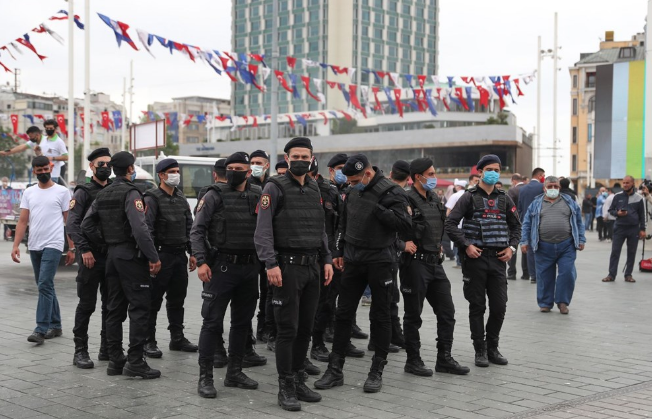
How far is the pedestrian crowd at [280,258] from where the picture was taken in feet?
20.7

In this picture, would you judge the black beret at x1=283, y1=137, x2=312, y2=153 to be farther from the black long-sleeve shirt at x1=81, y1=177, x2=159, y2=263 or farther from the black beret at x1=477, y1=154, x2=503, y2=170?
the black beret at x1=477, y1=154, x2=503, y2=170

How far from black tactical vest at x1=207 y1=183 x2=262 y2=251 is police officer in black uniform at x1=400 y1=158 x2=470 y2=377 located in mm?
1445

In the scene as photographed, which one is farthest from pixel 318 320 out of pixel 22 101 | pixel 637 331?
pixel 22 101

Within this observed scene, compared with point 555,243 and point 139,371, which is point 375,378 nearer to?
point 139,371

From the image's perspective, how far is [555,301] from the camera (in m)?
11.4

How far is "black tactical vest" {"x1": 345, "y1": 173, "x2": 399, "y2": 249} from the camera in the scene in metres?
6.75

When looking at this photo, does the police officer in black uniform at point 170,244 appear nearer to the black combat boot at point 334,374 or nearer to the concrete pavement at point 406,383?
Answer: the concrete pavement at point 406,383

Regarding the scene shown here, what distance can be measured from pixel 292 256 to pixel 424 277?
66.5 inches

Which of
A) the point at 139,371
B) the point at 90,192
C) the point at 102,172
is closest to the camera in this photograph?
the point at 139,371

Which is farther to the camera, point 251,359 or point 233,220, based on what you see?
point 251,359

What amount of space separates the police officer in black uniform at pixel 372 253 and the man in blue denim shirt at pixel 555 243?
16.9ft

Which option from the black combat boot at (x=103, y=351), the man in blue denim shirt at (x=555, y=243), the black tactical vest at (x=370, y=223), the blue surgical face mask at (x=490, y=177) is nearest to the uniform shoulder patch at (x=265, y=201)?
the black tactical vest at (x=370, y=223)

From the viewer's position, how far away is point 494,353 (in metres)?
7.82

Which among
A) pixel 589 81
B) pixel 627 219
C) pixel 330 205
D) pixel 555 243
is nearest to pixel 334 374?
pixel 330 205
